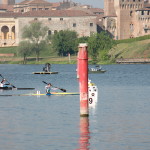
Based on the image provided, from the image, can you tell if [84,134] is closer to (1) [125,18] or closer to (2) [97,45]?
(2) [97,45]

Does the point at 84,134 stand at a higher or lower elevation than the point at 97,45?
higher

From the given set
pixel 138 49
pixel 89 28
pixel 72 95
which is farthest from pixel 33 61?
pixel 72 95

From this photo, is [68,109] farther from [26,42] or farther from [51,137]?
[26,42]

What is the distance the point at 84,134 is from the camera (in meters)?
32.7

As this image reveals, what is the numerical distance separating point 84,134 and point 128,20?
165 metres

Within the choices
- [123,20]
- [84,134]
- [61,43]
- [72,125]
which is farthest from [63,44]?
[84,134]

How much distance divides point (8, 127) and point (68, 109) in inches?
385

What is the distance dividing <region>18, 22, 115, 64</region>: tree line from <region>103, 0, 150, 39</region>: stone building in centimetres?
2862

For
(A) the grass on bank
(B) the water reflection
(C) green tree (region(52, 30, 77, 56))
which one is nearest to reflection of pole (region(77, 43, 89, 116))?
(B) the water reflection

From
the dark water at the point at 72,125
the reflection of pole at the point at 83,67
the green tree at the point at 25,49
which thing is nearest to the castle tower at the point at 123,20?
the green tree at the point at 25,49

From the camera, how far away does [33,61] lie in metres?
154

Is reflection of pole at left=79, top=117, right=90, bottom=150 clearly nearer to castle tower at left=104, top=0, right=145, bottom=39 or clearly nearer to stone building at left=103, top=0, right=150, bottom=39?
stone building at left=103, top=0, right=150, bottom=39

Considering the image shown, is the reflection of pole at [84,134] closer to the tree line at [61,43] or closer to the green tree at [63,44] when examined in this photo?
the tree line at [61,43]

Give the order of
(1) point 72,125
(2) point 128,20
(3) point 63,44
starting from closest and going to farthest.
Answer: (1) point 72,125
(3) point 63,44
(2) point 128,20
